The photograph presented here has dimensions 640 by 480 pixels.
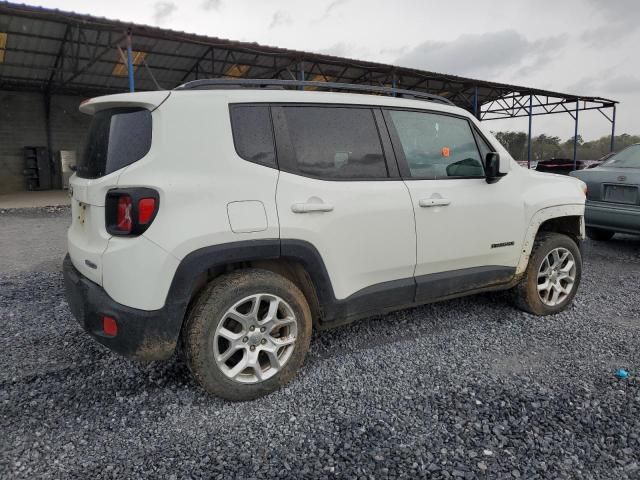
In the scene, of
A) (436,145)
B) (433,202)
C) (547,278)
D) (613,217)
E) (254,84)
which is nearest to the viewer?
(254,84)

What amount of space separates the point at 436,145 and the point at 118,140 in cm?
214

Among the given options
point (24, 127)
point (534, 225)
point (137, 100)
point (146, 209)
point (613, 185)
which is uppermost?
point (24, 127)

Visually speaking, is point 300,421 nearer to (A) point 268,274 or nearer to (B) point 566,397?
(A) point 268,274

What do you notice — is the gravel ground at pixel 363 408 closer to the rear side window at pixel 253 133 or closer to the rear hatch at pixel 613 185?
the rear side window at pixel 253 133

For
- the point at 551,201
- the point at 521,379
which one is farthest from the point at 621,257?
the point at 521,379

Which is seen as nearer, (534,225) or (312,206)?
(312,206)

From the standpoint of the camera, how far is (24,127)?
18328 millimetres

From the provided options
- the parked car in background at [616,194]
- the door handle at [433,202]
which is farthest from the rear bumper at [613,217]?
the door handle at [433,202]

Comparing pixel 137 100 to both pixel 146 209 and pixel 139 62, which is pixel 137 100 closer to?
pixel 146 209

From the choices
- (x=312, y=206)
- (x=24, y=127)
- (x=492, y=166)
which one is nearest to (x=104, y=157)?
(x=312, y=206)

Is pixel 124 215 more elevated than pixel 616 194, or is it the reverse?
pixel 124 215

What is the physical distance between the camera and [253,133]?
2613 mm

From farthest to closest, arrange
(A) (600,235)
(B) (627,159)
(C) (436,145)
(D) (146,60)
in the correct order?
1. (D) (146,60)
2. (A) (600,235)
3. (B) (627,159)
4. (C) (436,145)

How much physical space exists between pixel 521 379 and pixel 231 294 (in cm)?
187
